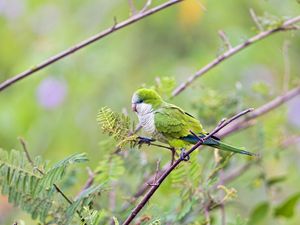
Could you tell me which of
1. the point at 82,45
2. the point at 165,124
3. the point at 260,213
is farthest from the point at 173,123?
the point at 260,213

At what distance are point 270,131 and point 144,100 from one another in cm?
68

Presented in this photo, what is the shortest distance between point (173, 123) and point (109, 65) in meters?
1.98

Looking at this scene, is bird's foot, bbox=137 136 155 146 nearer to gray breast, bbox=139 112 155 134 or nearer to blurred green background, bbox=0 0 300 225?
gray breast, bbox=139 112 155 134

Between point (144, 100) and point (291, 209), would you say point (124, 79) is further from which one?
point (144, 100)

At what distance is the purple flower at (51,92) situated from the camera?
3.00 meters

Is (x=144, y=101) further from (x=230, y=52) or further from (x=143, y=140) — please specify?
(x=230, y=52)

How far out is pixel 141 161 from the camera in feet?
5.18

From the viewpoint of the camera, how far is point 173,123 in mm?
1151

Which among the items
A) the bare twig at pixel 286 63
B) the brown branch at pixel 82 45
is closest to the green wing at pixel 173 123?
the brown branch at pixel 82 45

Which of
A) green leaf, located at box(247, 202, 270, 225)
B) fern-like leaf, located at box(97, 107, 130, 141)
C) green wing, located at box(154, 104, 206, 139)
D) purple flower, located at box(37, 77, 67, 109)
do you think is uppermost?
purple flower, located at box(37, 77, 67, 109)

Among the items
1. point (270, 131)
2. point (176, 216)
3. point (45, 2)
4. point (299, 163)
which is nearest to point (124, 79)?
point (45, 2)

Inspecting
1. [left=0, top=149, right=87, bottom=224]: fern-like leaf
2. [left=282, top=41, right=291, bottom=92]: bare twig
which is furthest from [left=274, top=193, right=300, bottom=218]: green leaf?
[left=0, top=149, right=87, bottom=224]: fern-like leaf

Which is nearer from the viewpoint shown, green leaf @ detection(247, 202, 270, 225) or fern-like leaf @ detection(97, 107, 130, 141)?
fern-like leaf @ detection(97, 107, 130, 141)

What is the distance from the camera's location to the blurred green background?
2.72 metres
